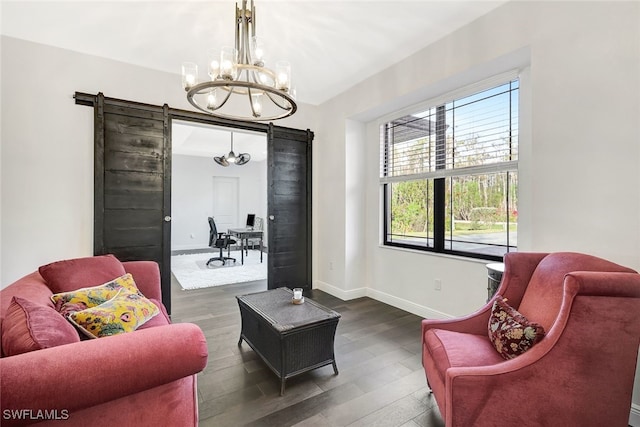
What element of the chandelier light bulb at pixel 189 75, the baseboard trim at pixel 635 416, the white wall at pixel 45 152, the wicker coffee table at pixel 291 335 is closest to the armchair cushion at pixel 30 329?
the wicker coffee table at pixel 291 335

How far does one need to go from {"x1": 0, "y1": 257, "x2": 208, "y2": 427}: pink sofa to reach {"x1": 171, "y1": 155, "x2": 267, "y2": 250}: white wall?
296 inches

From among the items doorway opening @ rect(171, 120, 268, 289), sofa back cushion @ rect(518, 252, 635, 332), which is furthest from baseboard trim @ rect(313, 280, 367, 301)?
sofa back cushion @ rect(518, 252, 635, 332)

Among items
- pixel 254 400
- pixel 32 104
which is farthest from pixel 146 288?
pixel 32 104

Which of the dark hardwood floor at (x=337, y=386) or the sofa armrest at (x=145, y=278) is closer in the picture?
the dark hardwood floor at (x=337, y=386)

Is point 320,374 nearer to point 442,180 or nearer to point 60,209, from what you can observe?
point 442,180

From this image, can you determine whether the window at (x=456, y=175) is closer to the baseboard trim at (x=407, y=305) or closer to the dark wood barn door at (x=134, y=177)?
the baseboard trim at (x=407, y=305)

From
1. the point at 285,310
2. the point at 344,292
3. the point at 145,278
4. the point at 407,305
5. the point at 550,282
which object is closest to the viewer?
the point at 550,282

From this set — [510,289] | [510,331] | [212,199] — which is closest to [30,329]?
[510,331]

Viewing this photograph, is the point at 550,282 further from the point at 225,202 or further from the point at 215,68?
the point at 225,202

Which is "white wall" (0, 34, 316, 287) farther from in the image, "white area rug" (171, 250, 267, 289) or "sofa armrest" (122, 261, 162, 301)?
"white area rug" (171, 250, 267, 289)

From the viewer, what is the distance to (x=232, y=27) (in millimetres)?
2646

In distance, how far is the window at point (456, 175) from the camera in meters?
2.73

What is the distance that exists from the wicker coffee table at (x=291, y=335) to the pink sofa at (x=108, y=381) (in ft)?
2.55

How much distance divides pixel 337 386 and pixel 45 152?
3.49 m
